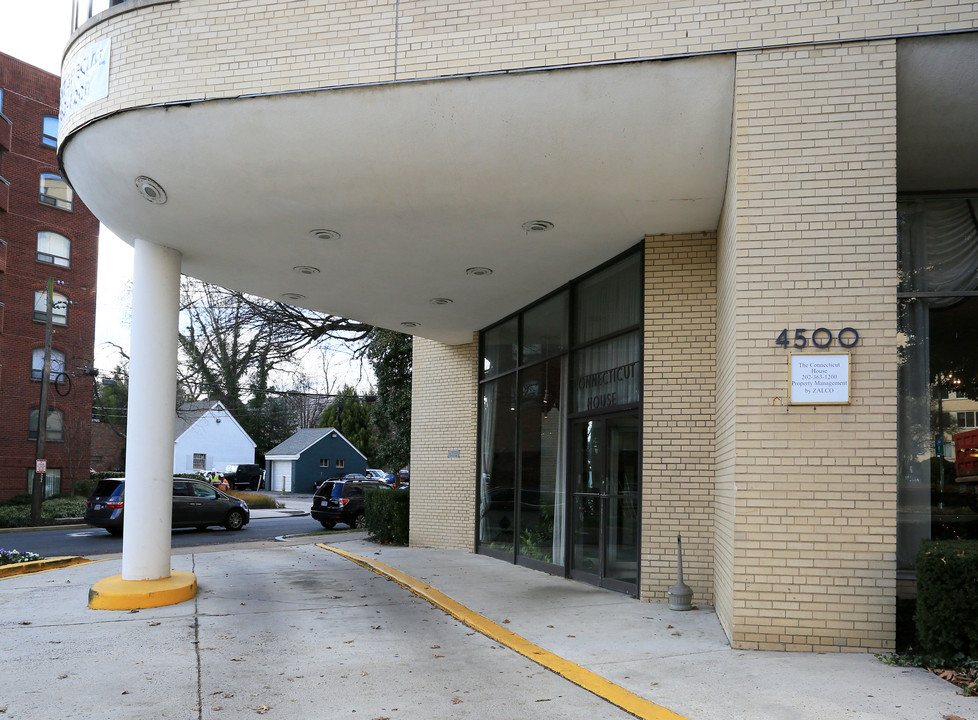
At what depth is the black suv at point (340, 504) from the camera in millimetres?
25297

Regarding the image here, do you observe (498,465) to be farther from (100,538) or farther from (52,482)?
(52,482)

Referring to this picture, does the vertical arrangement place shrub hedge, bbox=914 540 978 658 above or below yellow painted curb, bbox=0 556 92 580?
above

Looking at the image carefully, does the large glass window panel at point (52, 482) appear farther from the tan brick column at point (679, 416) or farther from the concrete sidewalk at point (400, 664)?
the tan brick column at point (679, 416)

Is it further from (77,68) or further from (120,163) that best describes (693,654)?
(77,68)

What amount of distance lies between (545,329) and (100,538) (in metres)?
15.3

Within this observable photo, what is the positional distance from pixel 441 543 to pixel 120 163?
10239mm

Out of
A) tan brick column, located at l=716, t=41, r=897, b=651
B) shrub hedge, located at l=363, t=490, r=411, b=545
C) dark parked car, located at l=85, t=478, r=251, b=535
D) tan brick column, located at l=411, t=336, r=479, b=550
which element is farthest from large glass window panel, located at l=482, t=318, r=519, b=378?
dark parked car, located at l=85, t=478, r=251, b=535

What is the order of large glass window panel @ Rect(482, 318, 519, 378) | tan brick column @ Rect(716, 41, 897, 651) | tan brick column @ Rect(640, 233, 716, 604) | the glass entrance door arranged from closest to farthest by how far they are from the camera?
tan brick column @ Rect(716, 41, 897, 651), tan brick column @ Rect(640, 233, 716, 604), the glass entrance door, large glass window panel @ Rect(482, 318, 519, 378)

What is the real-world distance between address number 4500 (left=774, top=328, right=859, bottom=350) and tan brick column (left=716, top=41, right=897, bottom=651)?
48 millimetres

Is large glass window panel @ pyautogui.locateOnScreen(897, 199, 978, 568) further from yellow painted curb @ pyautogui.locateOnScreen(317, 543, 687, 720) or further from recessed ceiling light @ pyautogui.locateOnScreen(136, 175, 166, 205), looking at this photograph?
recessed ceiling light @ pyautogui.locateOnScreen(136, 175, 166, 205)

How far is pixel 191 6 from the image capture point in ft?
24.8

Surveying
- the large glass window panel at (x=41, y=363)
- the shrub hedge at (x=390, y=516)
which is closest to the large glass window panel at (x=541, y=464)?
the shrub hedge at (x=390, y=516)

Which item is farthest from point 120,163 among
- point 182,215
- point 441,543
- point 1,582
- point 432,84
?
point 441,543

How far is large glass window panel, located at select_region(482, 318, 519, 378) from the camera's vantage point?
14.0 metres
